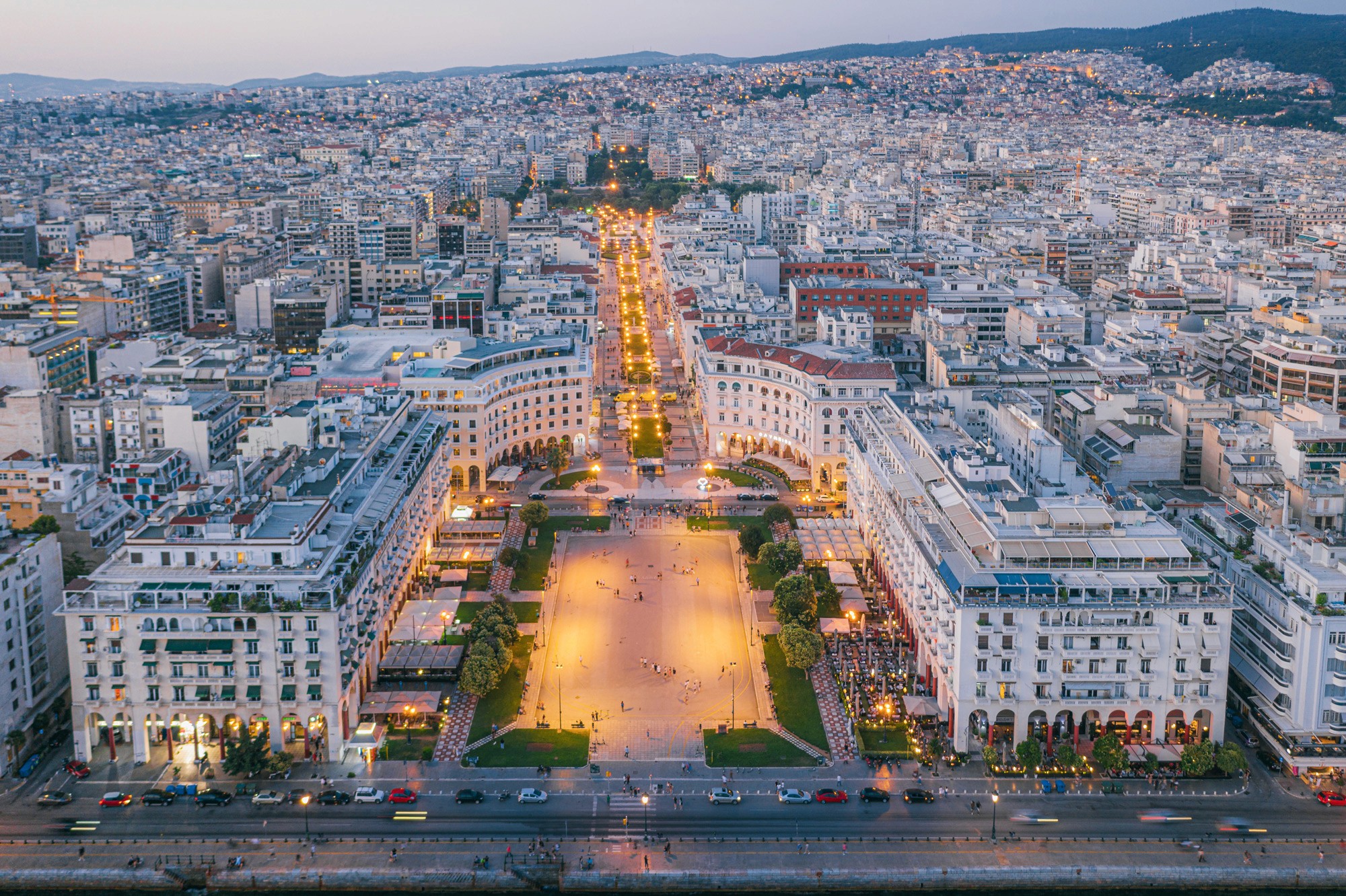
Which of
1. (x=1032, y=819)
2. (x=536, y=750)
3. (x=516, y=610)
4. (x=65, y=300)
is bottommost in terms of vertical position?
(x=1032, y=819)

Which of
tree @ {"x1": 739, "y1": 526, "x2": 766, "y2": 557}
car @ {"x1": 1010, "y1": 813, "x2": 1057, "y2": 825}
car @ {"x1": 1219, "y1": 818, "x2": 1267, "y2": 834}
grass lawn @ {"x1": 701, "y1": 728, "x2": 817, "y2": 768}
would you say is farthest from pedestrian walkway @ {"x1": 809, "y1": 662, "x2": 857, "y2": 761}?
car @ {"x1": 1219, "y1": 818, "x2": 1267, "y2": 834}

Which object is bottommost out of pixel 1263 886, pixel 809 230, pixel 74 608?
pixel 1263 886

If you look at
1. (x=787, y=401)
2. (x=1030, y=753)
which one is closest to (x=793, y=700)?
(x=1030, y=753)

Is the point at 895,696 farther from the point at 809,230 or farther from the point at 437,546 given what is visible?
the point at 809,230

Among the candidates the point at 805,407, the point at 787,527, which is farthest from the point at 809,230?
the point at 787,527

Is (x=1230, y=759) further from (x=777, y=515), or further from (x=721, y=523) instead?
(x=721, y=523)

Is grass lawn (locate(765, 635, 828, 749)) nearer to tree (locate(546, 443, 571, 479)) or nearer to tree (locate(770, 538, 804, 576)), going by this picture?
tree (locate(770, 538, 804, 576))
